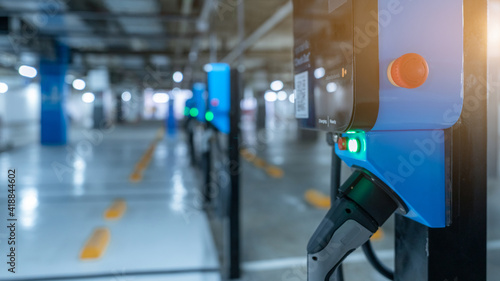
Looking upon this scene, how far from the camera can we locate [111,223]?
441cm

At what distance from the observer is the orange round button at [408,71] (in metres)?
0.95

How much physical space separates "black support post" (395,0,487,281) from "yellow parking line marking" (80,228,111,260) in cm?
285

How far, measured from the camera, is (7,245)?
121cm

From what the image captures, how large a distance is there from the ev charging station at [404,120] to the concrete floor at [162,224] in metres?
0.29

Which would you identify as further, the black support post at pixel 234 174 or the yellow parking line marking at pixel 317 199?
the yellow parking line marking at pixel 317 199

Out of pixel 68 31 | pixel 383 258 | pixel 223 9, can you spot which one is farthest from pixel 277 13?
pixel 383 258

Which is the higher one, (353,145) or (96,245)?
(353,145)

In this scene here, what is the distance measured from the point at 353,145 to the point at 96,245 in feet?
10.2

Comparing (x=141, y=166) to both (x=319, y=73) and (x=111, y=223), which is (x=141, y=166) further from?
(x=319, y=73)

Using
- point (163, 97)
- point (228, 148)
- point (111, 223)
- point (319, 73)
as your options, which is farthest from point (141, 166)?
point (163, 97)

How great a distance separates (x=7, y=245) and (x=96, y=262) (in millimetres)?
2177

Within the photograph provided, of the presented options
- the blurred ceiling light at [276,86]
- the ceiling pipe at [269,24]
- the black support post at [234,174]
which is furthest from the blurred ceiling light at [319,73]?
the blurred ceiling light at [276,86]

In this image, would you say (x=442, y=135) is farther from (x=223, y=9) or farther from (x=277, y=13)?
(x=277, y=13)

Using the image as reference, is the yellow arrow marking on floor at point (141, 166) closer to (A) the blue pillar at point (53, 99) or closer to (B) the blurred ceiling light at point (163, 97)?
(A) the blue pillar at point (53, 99)
